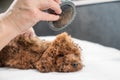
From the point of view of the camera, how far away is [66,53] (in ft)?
2.85

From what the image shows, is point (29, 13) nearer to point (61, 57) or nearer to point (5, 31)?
point (5, 31)

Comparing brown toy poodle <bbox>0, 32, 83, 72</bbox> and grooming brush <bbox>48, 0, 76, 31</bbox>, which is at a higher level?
grooming brush <bbox>48, 0, 76, 31</bbox>

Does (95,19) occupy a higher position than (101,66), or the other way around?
(95,19)

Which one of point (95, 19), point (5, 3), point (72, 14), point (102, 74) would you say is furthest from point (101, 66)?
point (95, 19)

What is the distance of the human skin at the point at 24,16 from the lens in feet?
2.35

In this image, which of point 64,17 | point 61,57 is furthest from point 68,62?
point 64,17

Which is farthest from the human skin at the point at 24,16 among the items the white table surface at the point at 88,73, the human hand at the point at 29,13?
the white table surface at the point at 88,73

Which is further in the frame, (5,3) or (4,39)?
(5,3)

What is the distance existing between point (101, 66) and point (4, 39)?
1.04 ft

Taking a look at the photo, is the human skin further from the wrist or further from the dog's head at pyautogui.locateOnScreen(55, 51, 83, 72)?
the dog's head at pyautogui.locateOnScreen(55, 51, 83, 72)

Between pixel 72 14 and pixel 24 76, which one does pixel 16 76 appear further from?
pixel 72 14

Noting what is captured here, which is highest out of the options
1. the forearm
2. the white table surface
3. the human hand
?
the human hand

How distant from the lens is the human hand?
0.72 meters

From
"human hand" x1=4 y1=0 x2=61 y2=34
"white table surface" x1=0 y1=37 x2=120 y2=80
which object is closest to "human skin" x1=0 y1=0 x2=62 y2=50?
"human hand" x1=4 y1=0 x2=61 y2=34
